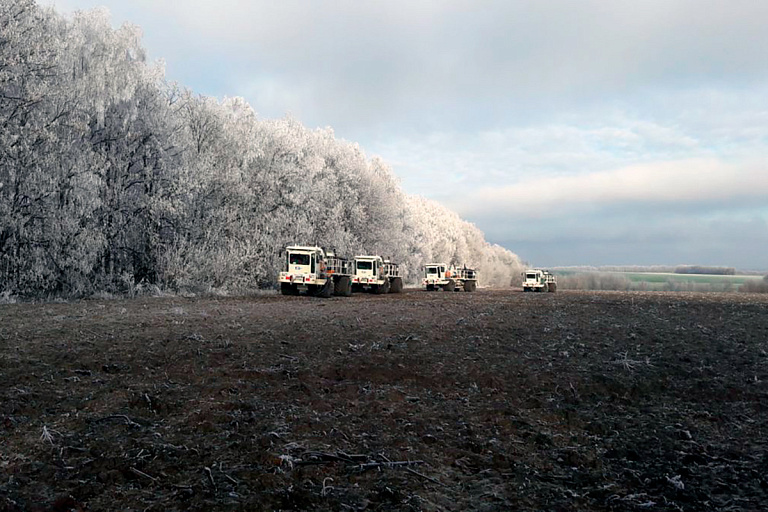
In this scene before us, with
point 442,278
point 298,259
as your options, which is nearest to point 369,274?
point 298,259

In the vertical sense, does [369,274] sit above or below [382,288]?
above

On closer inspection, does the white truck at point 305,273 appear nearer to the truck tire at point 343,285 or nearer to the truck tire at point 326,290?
the truck tire at point 326,290

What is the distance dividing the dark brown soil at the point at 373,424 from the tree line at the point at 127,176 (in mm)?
16060

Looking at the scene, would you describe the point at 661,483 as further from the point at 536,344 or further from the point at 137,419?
the point at 536,344

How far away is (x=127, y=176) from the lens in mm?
33094

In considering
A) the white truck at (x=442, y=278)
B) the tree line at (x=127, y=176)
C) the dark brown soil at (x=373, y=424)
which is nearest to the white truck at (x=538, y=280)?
the white truck at (x=442, y=278)

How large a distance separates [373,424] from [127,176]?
101ft

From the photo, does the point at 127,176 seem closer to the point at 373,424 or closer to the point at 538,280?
the point at 373,424

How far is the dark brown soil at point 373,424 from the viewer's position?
545 centimetres

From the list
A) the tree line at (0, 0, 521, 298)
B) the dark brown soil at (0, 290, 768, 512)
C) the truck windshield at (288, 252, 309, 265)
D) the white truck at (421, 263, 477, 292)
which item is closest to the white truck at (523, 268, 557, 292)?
the white truck at (421, 263, 477, 292)

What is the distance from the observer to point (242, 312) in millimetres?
21125

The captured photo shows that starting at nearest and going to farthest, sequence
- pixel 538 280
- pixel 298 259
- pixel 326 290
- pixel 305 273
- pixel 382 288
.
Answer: pixel 305 273
pixel 298 259
pixel 326 290
pixel 382 288
pixel 538 280

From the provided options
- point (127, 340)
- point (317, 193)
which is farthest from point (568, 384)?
point (317, 193)

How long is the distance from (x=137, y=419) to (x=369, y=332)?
849cm
